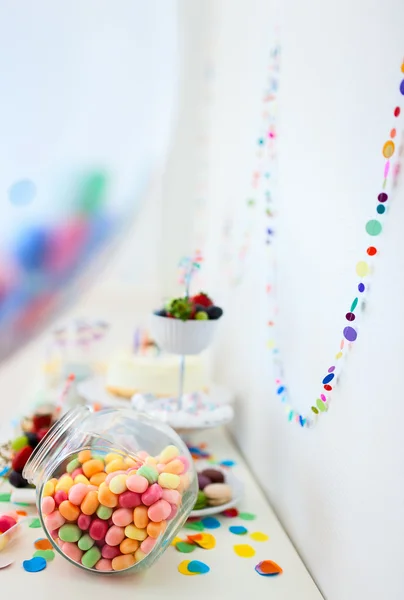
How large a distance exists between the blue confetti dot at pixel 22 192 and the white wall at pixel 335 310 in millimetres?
658

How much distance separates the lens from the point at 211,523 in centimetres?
90

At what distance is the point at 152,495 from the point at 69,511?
99mm

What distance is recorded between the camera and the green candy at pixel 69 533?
71 centimetres

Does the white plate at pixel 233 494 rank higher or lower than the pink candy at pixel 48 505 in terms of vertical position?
lower

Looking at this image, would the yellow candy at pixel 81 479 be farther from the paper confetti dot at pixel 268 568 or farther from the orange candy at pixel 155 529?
the paper confetti dot at pixel 268 568

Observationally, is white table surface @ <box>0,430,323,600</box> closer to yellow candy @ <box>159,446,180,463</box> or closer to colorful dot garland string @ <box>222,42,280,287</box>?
yellow candy @ <box>159,446,180,463</box>

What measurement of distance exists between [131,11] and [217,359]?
1109 mm

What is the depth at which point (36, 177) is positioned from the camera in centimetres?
161

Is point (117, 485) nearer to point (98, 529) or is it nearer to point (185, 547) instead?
point (98, 529)

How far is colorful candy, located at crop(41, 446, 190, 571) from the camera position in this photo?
0.70 metres

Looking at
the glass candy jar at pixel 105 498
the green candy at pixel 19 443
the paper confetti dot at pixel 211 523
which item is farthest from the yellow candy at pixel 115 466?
the green candy at pixel 19 443

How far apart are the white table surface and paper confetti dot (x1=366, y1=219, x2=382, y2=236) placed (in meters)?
0.43

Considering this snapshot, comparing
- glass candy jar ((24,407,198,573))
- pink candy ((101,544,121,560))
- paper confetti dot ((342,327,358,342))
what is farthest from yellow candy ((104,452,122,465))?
paper confetti dot ((342,327,358,342))

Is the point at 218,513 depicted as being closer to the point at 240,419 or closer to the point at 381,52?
the point at 240,419
